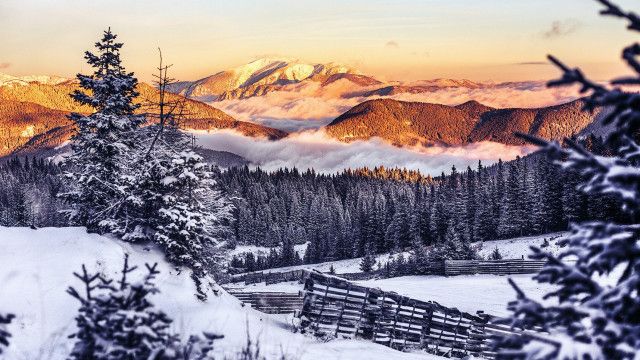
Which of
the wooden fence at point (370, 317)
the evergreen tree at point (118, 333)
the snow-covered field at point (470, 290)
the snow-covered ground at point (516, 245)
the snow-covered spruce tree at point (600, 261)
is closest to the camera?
the snow-covered spruce tree at point (600, 261)

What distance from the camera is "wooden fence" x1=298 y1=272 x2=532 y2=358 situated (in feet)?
58.4

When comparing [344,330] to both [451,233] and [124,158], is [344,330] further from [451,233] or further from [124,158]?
[451,233]

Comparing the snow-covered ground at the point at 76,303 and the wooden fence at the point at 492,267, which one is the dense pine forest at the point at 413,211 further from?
the snow-covered ground at the point at 76,303

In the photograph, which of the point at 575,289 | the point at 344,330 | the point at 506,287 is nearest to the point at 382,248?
the point at 506,287

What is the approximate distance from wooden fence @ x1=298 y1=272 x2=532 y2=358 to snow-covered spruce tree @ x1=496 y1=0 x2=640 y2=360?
13.8 meters

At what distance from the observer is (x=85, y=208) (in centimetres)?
2684

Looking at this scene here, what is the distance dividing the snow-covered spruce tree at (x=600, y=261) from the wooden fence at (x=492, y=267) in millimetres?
35804

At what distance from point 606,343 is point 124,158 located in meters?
25.2

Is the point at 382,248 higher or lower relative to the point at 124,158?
lower

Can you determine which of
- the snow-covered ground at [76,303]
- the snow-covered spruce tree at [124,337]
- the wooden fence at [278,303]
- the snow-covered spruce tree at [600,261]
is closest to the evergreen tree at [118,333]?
the snow-covered spruce tree at [124,337]

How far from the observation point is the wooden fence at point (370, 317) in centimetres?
1781

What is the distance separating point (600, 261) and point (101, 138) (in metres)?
25.7

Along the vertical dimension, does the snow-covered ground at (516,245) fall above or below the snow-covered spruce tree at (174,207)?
below

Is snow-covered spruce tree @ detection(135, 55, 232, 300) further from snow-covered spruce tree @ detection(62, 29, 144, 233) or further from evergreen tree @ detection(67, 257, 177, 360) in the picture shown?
evergreen tree @ detection(67, 257, 177, 360)
